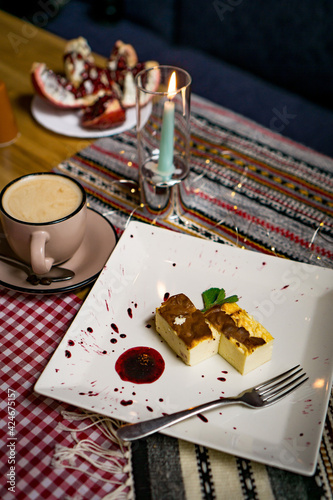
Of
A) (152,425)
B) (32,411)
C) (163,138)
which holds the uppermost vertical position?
(163,138)

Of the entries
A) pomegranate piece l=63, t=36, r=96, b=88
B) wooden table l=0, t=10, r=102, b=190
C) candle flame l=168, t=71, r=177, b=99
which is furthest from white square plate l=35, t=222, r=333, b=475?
pomegranate piece l=63, t=36, r=96, b=88

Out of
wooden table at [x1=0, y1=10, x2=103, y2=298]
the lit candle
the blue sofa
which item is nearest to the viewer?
the lit candle

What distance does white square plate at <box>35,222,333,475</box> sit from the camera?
75cm

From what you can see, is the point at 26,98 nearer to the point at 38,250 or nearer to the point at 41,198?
the point at 41,198

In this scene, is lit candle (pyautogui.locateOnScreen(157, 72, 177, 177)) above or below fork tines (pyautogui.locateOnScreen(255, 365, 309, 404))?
above

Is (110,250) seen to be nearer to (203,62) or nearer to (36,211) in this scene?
(36,211)

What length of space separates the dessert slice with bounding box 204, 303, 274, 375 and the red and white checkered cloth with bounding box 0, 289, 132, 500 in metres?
0.25

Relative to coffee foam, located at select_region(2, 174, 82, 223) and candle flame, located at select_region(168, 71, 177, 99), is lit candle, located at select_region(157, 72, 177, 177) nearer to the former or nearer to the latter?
candle flame, located at select_region(168, 71, 177, 99)

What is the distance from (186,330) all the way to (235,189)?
56cm

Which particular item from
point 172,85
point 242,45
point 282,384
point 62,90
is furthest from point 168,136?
point 242,45

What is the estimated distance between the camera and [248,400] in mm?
784

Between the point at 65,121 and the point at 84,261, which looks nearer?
the point at 84,261

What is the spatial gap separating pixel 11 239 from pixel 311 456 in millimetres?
643

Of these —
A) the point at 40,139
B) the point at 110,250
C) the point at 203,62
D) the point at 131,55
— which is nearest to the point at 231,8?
the point at 203,62
